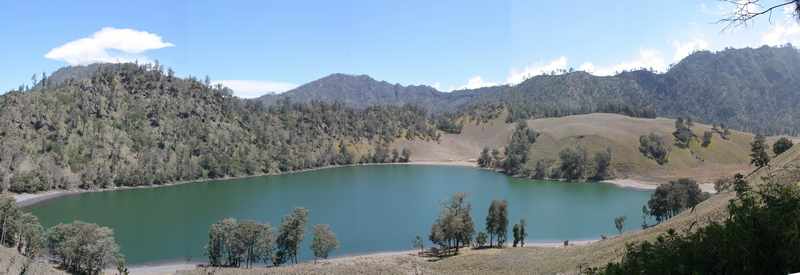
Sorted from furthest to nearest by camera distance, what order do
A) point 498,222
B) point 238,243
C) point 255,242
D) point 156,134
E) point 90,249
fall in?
point 156,134, point 498,222, point 255,242, point 238,243, point 90,249

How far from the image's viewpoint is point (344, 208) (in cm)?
7244

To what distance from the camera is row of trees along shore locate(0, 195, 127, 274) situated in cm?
3434

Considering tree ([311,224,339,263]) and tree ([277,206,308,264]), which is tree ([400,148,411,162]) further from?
tree ([277,206,308,264])

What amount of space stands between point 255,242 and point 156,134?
105 meters

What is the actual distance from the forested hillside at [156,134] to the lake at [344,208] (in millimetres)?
12022

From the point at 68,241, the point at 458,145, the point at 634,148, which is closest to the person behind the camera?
the point at 68,241

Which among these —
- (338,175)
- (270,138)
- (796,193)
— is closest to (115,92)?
(270,138)

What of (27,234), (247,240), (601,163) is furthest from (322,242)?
(601,163)

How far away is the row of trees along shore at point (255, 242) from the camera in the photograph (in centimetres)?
4009

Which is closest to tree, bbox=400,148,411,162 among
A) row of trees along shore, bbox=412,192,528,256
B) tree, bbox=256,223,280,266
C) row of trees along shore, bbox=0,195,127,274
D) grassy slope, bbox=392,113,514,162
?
grassy slope, bbox=392,113,514,162

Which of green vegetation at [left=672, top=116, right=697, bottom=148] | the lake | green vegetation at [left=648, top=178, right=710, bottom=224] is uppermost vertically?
green vegetation at [left=672, top=116, right=697, bottom=148]

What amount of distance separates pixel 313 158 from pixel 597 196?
333 ft

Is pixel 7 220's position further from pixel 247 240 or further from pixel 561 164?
pixel 561 164

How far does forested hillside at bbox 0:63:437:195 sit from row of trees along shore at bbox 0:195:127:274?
165ft
